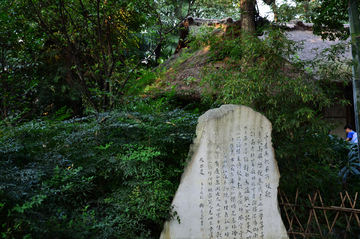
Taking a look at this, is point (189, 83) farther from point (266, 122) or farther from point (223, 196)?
point (223, 196)

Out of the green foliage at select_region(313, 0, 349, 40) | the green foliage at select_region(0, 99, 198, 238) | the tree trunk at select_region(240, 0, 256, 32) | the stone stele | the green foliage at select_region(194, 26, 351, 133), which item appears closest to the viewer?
the green foliage at select_region(0, 99, 198, 238)

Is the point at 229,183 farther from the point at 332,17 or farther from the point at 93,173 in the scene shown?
the point at 332,17

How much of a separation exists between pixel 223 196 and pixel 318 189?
150 cm

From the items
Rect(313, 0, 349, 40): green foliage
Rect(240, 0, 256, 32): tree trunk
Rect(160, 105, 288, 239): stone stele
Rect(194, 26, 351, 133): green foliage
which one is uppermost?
Rect(240, 0, 256, 32): tree trunk

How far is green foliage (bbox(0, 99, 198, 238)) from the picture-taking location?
2.40 metres

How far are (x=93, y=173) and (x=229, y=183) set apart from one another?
4.93 ft

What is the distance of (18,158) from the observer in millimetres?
2961

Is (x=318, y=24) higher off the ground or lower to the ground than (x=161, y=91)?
higher

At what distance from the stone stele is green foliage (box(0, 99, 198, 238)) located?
202 mm

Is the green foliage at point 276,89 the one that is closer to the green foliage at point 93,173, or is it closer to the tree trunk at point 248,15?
the green foliage at point 93,173

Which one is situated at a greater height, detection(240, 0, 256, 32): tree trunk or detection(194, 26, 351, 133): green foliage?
detection(240, 0, 256, 32): tree trunk

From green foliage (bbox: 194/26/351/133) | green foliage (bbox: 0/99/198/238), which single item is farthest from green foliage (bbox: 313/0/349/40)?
green foliage (bbox: 0/99/198/238)

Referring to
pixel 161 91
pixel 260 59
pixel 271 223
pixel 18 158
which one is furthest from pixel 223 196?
pixel 161 91

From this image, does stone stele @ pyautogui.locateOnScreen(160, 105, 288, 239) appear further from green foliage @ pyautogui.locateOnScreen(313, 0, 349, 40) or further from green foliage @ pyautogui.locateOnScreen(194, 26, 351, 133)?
green foliage @ pyautogui.locateOnScreen(313, 0, 349, 40)
